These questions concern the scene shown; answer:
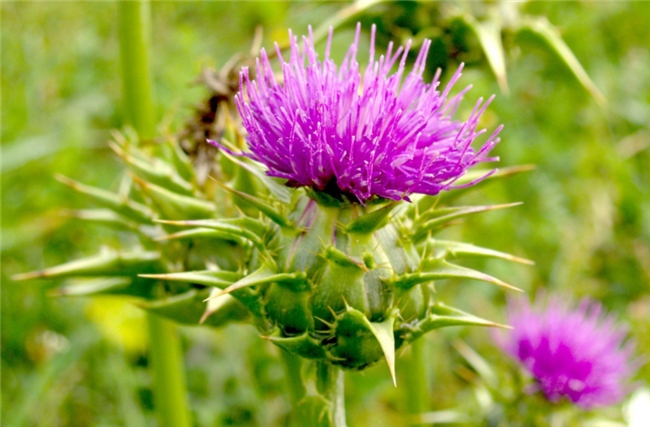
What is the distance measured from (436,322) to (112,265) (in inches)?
37.6

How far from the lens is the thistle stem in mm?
2209

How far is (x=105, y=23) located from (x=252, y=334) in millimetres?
3256

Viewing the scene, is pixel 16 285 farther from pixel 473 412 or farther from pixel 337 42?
pixel 337 42

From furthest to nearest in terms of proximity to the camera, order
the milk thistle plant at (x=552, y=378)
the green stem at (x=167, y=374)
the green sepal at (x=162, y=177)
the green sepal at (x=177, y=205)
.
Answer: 1. the milk thistle plant at (x=552, y=378)
2. the green stem at (x=167, y=374)
3. the green sepal at (x=162, y=177)
4. the green sepal at (x=177, y=205)

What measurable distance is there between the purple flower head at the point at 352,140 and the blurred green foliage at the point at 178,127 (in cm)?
72

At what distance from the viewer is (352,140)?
1.41 meters

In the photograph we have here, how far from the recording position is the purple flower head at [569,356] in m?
2.51

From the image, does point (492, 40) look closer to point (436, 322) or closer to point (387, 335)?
point (436, 322)

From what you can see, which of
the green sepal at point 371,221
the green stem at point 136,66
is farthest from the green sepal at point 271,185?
the green stem at point 136,66

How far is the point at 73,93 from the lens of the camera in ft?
15.4

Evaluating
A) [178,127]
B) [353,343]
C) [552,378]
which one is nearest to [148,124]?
[178,127]

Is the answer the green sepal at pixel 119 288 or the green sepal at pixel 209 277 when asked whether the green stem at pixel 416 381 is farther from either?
the green sepal at pixel 209 277

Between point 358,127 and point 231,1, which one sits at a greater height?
point 231,1

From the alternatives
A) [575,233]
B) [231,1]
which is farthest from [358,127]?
[231,1]
